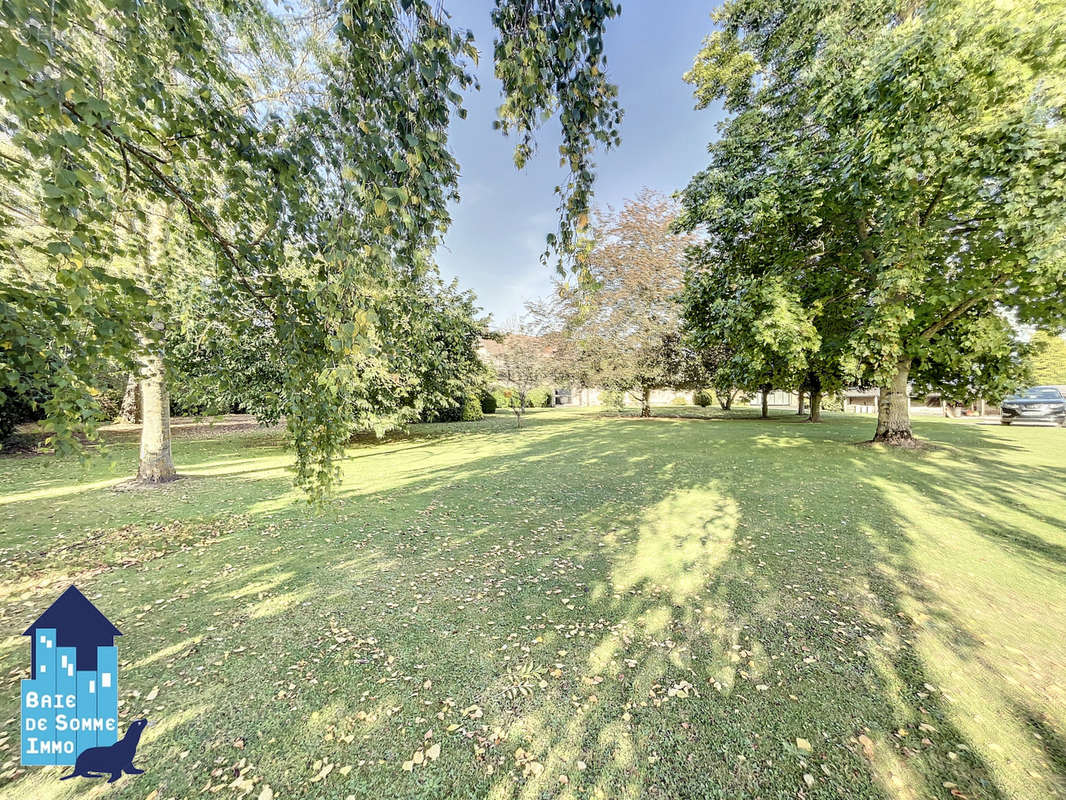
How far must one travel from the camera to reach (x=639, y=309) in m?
21.3

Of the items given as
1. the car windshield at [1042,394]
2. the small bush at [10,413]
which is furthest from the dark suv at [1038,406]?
the small bush at [10,413]

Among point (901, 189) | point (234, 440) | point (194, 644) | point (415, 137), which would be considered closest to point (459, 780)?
point (194, 644)

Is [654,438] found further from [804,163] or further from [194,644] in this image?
[194,644]

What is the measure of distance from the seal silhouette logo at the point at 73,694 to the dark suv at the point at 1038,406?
2657 centimetres

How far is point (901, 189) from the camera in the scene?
768cm

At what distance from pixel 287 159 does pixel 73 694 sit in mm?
3093

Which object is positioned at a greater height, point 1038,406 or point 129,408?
point 1038,406

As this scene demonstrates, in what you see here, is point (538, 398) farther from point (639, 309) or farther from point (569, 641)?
point (569, 641)

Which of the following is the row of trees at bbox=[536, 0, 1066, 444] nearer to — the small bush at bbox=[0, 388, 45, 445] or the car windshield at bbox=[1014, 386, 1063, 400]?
the car windshield at bbox=[1014, 386, 1063, 400]

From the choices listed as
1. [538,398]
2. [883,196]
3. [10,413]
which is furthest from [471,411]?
[883,196]

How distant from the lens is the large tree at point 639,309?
2106 centimetres

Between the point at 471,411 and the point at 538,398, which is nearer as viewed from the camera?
the point at 471,411

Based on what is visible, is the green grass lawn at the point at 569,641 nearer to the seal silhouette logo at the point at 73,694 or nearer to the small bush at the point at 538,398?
the seal silhouette logo at the point at 73,694

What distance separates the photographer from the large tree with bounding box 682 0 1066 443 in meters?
6.62
